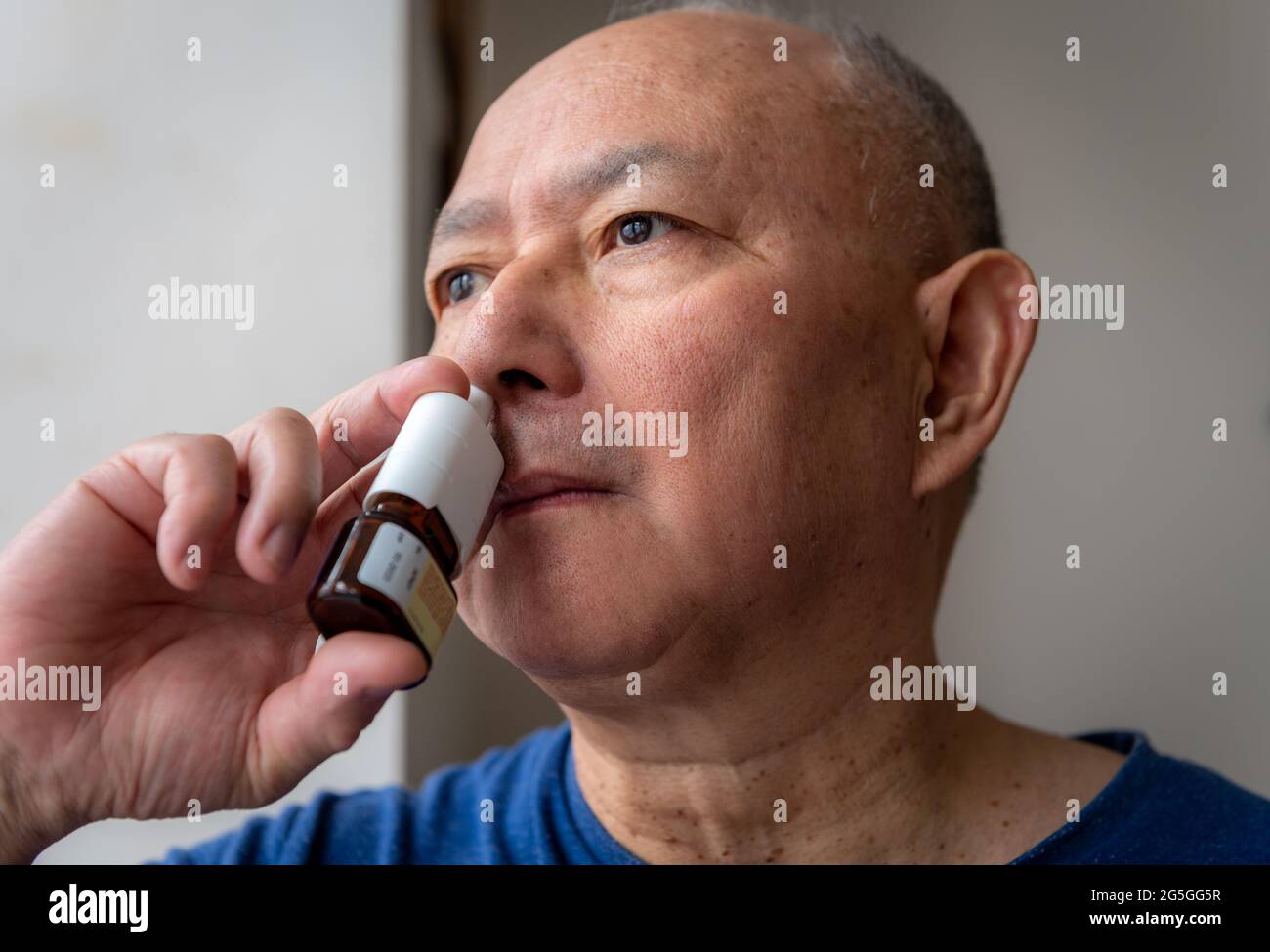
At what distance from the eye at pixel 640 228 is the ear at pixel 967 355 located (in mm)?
291

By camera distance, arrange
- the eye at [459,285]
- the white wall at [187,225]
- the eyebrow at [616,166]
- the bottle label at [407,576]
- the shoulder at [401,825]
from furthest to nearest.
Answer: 1. the white wall at [187,225]
2. the shoulder at [401,825]
3. the eye at [459,285]
4. the eyebrow at [616,166]
5. the bottle label at [407,576]

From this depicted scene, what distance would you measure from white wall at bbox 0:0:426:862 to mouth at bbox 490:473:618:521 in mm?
663

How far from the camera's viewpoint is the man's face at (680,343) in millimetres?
956

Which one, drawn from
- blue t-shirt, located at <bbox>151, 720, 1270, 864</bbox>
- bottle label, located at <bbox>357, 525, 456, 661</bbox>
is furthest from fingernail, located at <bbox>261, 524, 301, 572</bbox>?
blue t-shirt, located at <bbox>151, 720, 1270, 864</bbox>

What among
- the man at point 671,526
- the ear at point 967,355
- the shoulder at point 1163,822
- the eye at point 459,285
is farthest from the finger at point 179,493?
the shoulder at point 1163,822

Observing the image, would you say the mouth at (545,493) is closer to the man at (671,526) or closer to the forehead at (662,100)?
the man at (671,526)

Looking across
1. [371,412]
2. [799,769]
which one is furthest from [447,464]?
[799,769]

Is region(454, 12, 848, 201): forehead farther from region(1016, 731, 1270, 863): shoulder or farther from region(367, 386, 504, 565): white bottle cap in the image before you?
region(1016, 731, 1270, 863): shoulder

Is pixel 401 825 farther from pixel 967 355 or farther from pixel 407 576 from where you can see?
pixel 967 355

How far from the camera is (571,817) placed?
4.11 feet

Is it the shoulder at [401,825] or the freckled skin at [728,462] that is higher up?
the freckled skin at [728,462]

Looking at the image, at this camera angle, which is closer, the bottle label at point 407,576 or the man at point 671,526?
the bottle label at point 407,576
